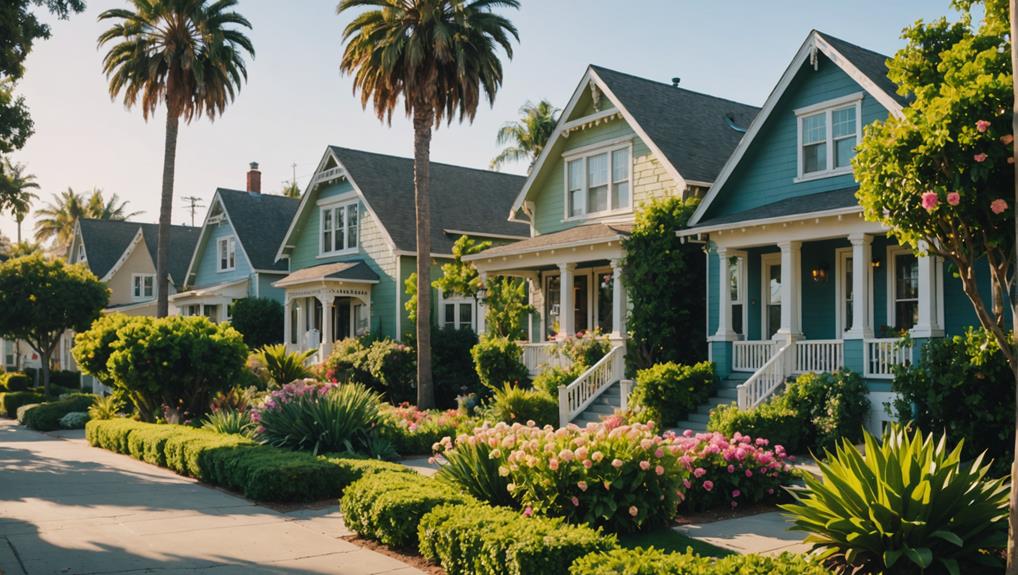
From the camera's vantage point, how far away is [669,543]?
896 centimetres

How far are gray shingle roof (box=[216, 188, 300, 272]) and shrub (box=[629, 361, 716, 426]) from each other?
2283 centimetres

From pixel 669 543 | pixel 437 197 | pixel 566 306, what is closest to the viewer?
pixel 669 543

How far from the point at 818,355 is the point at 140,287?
40.7 m

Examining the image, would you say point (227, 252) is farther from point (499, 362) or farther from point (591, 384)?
point (591, 384)

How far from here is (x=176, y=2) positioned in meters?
29.6

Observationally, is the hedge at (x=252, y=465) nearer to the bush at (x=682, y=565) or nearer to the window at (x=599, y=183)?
the bush at (x=682, y=565)

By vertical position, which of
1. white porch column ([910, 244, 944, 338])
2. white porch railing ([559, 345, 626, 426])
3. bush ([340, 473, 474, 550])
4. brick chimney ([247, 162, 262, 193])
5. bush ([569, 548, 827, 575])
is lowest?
bush ([340, 473, 474, 550])

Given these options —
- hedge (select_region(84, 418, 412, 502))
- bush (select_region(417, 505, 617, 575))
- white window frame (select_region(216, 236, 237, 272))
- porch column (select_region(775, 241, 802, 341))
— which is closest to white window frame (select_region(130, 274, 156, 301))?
white window frame (select_region(216, 236, 237, 272))

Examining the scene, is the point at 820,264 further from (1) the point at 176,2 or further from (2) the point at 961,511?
(1) the point at 176,2

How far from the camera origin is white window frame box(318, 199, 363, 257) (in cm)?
3200

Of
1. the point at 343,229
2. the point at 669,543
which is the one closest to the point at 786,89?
the point at 669,543

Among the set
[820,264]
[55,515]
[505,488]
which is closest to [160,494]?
[55,515]

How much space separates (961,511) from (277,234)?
3496cm

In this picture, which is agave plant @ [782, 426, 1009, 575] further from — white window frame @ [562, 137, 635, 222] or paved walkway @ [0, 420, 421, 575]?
white window frame @ [562, 137, 635, 222]
